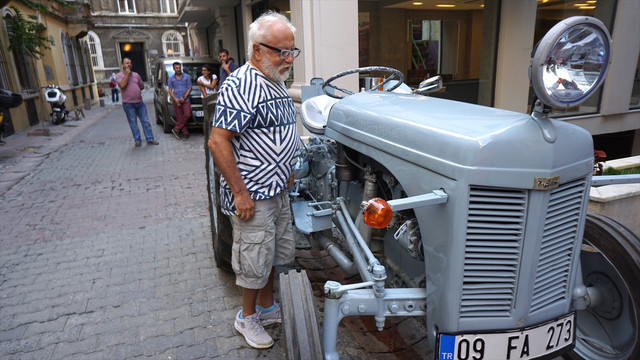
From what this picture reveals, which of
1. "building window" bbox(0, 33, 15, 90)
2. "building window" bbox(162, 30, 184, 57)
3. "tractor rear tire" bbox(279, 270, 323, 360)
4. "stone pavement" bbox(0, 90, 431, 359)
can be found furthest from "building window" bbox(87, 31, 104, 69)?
"tractor rear tire" bbox(279, 270, 323, 360)

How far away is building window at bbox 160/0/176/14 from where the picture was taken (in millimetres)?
37750

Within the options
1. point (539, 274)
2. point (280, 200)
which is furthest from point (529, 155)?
point (280, 200)

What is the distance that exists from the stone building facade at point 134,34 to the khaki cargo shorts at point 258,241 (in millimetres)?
35933

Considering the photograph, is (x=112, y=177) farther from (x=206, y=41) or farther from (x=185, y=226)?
(x=206, y=41)

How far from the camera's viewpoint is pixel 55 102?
1362 centimetres

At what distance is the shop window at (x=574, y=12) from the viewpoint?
8.12m

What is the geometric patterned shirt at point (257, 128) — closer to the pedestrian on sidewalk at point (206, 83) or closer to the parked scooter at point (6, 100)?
the pedestrian on sidewalk at point (206, 83)

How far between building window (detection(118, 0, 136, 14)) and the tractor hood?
4150 centimetres

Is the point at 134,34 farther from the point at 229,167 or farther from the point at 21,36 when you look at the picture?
the point at 229,167

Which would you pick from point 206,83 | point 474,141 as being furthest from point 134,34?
point 474,141

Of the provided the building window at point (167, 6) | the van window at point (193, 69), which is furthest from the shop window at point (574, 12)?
the building window at point (167, 6)

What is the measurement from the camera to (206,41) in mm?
22859

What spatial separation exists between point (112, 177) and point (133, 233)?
9.26 ft

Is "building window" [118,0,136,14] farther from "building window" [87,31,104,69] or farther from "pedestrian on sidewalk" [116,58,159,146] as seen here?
"pedestrian on sidewalk" [116,58,159,146]
